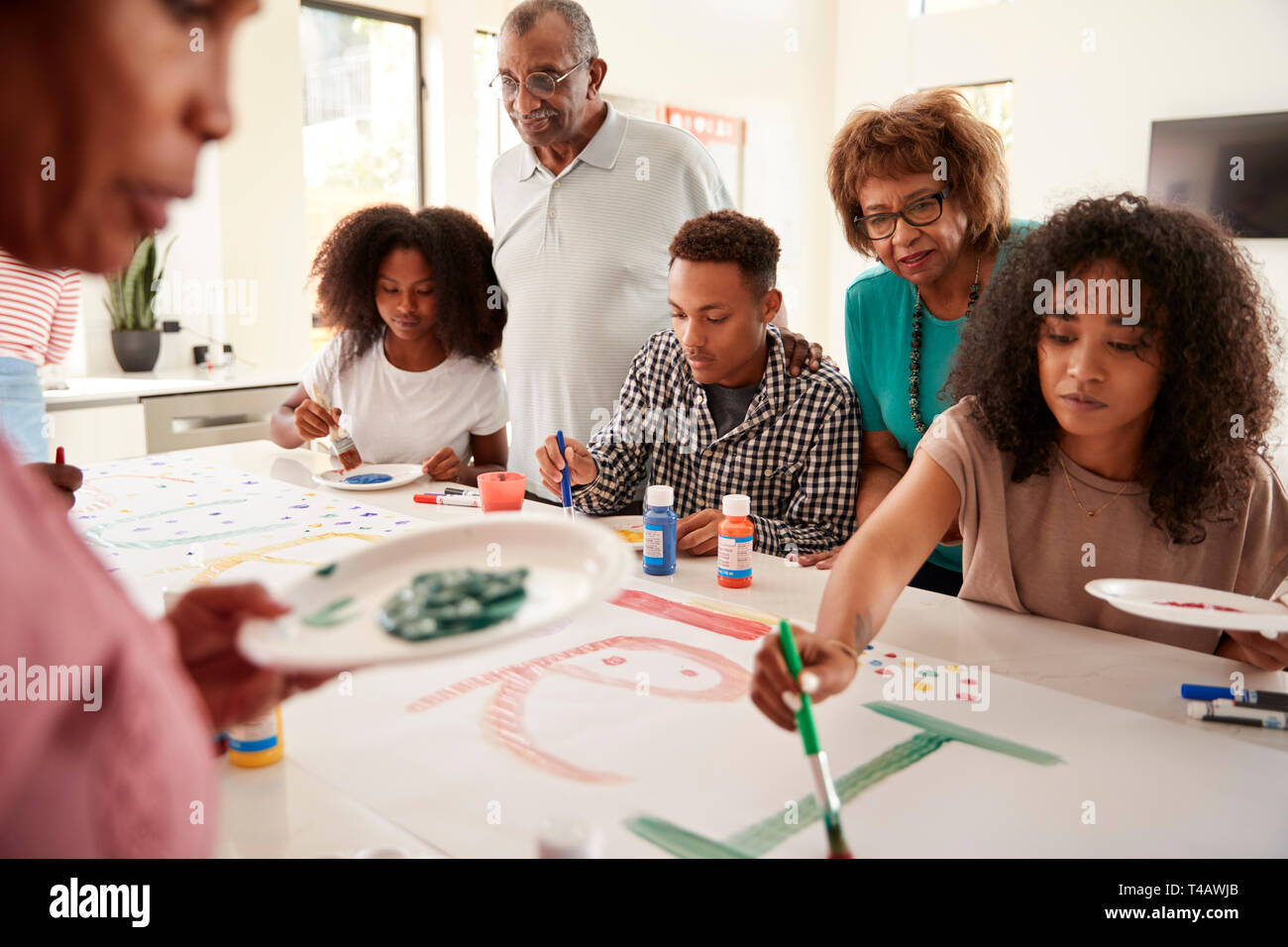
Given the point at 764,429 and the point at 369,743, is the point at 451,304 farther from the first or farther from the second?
the point at 369,743

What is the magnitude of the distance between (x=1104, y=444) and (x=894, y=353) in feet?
2.00

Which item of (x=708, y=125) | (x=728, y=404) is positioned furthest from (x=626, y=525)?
(x=708, y=125)

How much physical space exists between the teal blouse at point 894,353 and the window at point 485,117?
116 inches

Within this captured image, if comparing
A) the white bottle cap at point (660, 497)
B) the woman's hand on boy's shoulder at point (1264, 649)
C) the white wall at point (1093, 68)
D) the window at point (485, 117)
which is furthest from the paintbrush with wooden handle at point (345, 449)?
the white wall at point (1093, 68)

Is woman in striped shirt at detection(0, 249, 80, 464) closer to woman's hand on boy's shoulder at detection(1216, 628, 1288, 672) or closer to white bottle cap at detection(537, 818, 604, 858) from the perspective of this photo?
white bottle cap at detection(537, 818, 604, 858)

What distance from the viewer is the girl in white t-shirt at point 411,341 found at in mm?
2475

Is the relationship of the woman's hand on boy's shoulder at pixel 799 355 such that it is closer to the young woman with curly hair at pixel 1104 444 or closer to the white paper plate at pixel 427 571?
the young woman with curly hair at pixel 1104 444

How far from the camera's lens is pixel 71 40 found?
363 millimetres

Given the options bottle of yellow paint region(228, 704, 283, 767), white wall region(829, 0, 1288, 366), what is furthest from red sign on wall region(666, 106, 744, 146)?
bottle of yellow paint region(228, 704, 283, 767)

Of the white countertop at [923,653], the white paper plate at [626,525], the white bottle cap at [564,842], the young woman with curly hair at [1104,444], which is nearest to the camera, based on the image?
the white bottle cap at [564,842]

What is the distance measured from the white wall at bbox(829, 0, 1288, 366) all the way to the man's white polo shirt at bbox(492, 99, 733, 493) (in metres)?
2.84

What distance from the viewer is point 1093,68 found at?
5285 millimetres

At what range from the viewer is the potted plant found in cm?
378

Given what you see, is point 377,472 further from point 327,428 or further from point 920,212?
point 920,212
